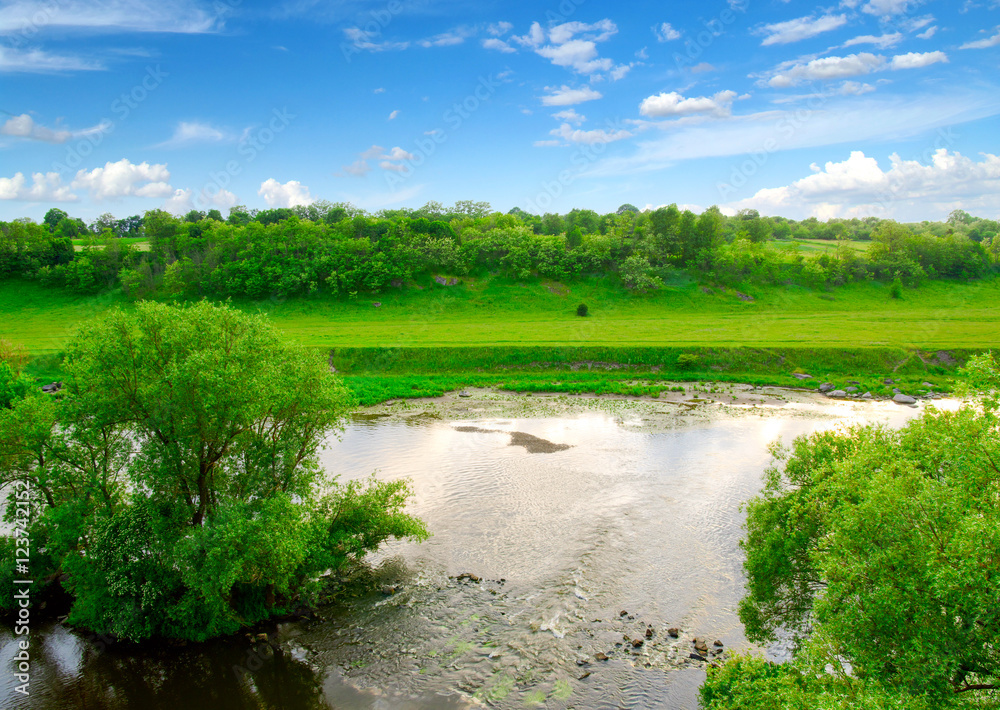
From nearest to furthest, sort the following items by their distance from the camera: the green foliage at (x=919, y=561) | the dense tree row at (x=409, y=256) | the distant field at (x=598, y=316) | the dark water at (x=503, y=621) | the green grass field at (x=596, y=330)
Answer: the green foliage at (x=919, y=561)
the dark water at (x=503, y=621)
the green grass field at (x=596, y=330)
the distant field at (x=598, y=316)
the dense tree row at (x=409, y=256)

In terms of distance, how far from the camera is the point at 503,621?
71.0 feet

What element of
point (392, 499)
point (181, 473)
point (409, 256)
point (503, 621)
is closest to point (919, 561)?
point (503, 621)

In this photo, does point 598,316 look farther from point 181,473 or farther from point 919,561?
point 919,561

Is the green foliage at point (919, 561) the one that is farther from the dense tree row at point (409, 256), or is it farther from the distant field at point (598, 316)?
the dense tree row at point (409, 256)

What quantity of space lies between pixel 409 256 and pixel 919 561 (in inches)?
3395

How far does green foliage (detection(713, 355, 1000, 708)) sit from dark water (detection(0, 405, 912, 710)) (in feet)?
22.6

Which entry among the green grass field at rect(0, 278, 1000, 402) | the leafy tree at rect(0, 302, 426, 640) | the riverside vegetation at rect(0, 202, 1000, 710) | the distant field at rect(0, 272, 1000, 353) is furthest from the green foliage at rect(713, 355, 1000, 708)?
Answer: the distant field at rect(0, 272, 1000, 353)

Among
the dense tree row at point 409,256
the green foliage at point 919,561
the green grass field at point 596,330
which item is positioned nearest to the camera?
the green foliage at point 919,561

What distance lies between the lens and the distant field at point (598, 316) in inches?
2655

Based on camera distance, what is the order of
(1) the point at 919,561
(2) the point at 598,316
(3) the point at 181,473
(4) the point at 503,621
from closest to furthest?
(1) the point at 919,561
(3) the point at 181,473
(4) the point at 503,621
(2) the point at 598,316

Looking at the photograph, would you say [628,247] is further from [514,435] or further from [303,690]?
[303,690]

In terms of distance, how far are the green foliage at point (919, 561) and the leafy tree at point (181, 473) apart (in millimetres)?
16233

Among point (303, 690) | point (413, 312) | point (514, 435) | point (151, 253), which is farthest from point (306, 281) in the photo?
point (303, 690)

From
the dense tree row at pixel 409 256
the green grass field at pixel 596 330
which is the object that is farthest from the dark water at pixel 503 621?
the dense tree row at pixel 409 256
